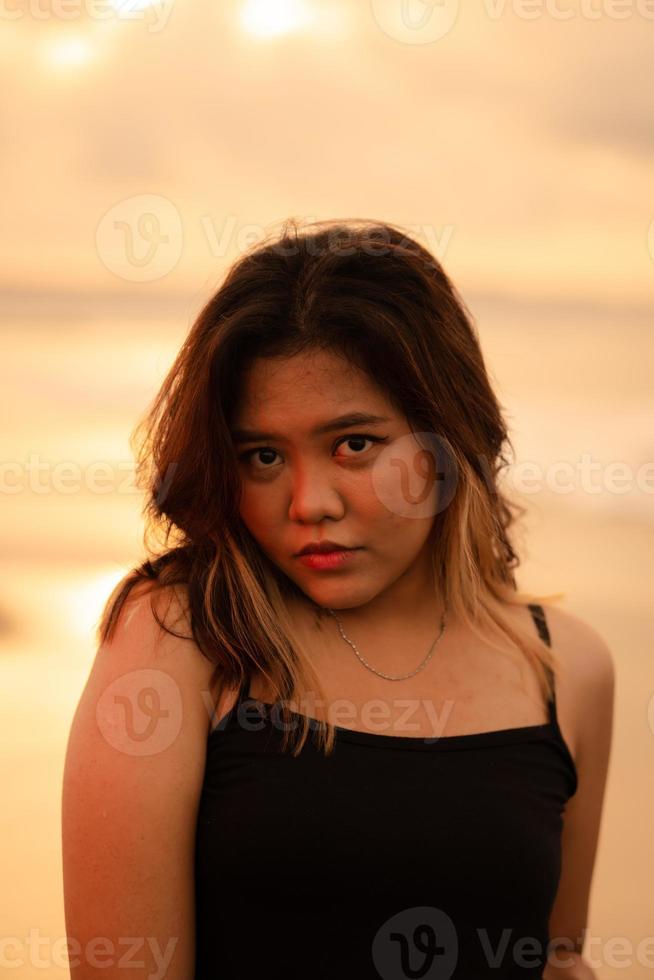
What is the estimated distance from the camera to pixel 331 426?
1.21m

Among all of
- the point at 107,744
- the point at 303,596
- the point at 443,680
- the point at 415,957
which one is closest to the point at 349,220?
the point at 303,596

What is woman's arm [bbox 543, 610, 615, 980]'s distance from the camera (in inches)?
56.9

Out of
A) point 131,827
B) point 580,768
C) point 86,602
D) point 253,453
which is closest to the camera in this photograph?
point 131,827

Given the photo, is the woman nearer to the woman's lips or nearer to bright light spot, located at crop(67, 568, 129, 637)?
the woman's lips

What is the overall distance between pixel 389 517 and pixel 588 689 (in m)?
0.42

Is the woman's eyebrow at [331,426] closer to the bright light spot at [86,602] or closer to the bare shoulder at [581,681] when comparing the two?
the bare shoulder at [581,681]

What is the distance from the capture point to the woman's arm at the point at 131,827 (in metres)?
1.15

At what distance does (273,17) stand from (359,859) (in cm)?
163

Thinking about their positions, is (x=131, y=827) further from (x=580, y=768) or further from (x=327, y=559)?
(x=580, y=768)

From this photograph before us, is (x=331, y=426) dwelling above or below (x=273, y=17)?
below

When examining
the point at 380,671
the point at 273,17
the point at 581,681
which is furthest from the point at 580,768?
the point at 273,17

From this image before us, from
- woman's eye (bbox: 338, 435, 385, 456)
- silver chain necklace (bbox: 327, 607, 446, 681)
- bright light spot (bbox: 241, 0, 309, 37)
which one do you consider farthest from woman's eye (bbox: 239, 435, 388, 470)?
bright light spot (bbox: 241, 0, 309, 37)

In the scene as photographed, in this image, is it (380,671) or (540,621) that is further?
(540,621)

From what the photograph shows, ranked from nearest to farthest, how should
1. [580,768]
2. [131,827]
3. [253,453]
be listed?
[131,827] → [253,453] → [580,768]
